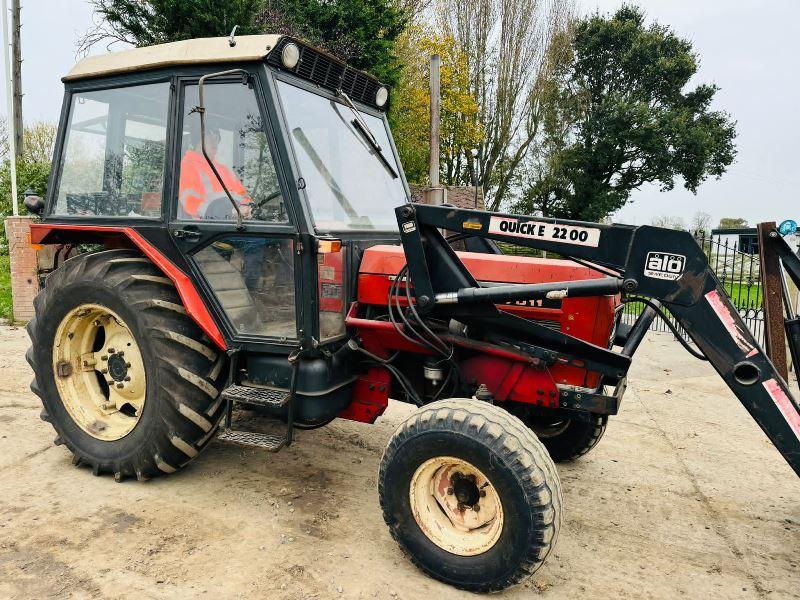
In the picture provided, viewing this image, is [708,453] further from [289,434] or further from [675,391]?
[289,434]

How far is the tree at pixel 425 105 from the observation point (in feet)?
57.8

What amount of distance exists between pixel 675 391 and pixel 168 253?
5122 millimetres

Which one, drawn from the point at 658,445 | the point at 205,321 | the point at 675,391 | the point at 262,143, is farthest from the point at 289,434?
the point at 675,391

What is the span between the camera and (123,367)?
345 centimetres

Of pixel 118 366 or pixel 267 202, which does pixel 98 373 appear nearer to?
pixel 118 366

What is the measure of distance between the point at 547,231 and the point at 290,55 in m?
1.58

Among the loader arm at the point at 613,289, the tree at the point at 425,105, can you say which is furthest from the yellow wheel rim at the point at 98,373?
the tree at the point at 425,105

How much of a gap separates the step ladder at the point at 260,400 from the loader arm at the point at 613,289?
0.82 metres

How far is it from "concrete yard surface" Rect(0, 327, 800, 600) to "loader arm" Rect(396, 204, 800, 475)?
845 millimetres

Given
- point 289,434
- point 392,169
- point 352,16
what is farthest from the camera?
point 352,16

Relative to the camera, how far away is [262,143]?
2.97 metres

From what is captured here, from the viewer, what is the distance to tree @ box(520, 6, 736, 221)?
74.2 ft

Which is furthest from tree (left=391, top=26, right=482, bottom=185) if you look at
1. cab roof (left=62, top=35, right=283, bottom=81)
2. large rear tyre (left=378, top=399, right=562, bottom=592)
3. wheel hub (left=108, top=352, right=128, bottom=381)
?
large rear tyre (left=378, top=399, right=562, bottom=592)

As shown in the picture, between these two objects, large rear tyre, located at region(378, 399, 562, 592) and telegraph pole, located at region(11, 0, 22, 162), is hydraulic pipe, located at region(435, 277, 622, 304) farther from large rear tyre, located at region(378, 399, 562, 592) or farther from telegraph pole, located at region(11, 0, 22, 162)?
telegraph pole, located at region(11, 0, 22, 162)
